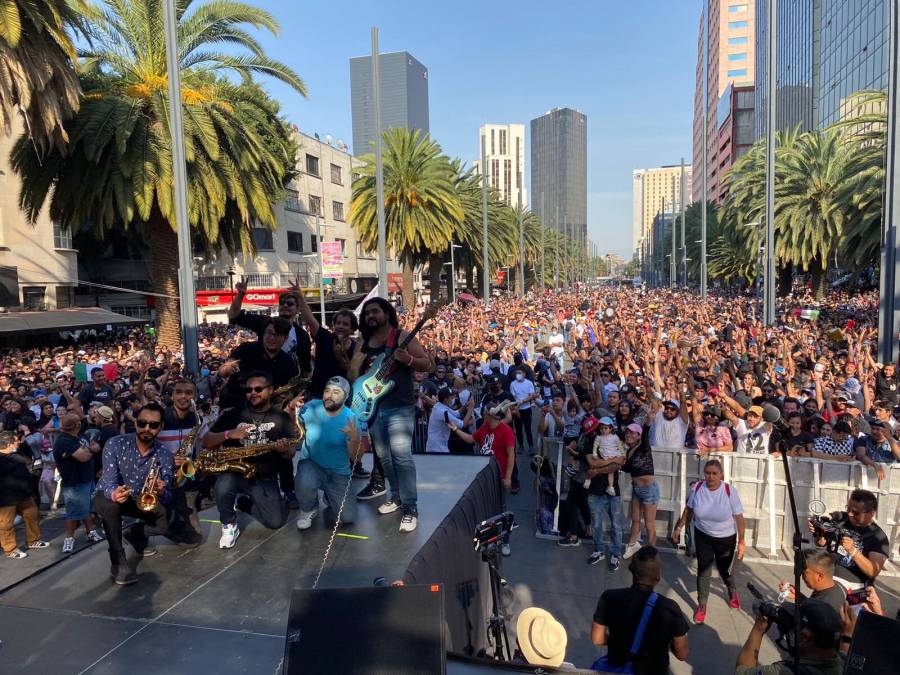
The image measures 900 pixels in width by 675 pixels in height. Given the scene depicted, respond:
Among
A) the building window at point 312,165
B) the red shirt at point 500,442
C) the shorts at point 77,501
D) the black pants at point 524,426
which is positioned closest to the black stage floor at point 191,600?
the shorts at point 77,501

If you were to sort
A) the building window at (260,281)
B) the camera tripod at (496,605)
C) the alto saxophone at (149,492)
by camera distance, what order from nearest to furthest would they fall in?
the camera tripod at (496,605), the alto saxophone at (149,492), the building window at (260,281)

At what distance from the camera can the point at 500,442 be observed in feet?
26.3

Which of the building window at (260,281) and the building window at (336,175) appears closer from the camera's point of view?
the building window at (260,281)

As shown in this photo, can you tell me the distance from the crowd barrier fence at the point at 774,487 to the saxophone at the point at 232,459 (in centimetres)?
437

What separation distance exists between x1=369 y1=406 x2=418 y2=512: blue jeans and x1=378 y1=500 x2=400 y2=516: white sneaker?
1.9 inches

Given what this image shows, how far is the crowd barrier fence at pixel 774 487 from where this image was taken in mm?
7188

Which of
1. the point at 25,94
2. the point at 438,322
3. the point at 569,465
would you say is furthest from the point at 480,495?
the point at 438,322

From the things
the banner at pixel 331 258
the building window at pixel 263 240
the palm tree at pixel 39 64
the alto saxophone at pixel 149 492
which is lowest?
the alto saxophone at pixel 149 492

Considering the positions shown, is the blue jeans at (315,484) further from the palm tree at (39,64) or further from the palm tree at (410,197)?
the palm tree at (410,197)

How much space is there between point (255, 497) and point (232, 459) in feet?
1.11

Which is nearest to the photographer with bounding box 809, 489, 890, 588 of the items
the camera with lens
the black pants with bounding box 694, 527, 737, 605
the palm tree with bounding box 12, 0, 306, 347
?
the camera with lens

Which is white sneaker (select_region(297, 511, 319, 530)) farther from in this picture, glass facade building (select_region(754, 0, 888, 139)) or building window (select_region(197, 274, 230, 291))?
building window (select_region(197, 274, 230, 291))

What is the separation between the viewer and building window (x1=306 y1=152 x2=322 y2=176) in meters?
47.0

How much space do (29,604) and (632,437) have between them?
17.8 ft
